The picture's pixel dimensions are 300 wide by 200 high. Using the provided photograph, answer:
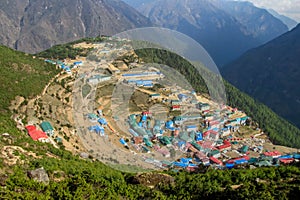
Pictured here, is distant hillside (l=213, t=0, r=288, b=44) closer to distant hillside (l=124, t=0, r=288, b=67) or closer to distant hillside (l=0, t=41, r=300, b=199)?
distant hillside (l=124, t=0, r=288, b=67)

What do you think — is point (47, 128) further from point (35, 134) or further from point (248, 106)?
point (248, 106)

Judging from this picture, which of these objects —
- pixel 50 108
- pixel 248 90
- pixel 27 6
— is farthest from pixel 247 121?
pixel 27 6

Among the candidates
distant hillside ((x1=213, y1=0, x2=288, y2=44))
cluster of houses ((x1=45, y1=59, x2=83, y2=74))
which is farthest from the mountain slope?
distant hillside ((x1=213, y1=0, x2=288, y2=44))

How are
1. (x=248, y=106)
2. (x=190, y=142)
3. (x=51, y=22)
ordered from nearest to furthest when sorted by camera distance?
(x=190, y=142)
(x=248, y=106)
(x=51, y=22)

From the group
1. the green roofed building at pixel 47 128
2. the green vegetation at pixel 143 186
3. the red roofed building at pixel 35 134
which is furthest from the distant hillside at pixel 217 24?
the green vegetation at pixel 143 186

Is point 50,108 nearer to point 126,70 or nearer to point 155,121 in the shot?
point 155,121

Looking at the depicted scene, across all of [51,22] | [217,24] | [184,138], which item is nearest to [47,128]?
[184,138]
